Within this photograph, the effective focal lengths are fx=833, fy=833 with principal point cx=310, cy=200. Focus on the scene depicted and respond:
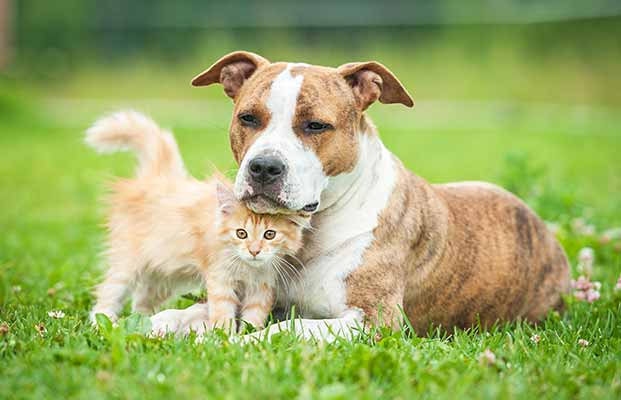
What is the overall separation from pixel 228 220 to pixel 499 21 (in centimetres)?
2222

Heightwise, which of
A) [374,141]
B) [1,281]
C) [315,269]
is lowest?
[1,281]

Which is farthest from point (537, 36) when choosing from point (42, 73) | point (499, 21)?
point (42, 73)

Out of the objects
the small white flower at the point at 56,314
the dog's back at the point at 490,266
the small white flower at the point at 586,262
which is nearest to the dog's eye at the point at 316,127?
the dog's back at the point at 490,266

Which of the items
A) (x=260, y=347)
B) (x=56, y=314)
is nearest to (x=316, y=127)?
(x=260, y=347)

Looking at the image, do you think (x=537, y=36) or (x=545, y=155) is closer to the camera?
(x=545, y=155)

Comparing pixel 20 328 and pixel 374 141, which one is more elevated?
pixel 374 141

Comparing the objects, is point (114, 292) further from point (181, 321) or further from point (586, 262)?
point (586, 262)

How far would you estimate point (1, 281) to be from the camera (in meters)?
5.56

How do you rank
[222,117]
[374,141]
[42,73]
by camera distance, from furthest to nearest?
[42,73]
[222,117]
[374,141]

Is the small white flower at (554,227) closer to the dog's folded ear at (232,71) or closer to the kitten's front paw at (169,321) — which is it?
the dog's folded ear at (232,71)

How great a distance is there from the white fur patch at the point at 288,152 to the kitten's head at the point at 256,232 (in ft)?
0.48

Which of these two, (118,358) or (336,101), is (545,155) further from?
(118,358)

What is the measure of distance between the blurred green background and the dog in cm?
1020

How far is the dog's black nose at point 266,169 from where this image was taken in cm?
406
